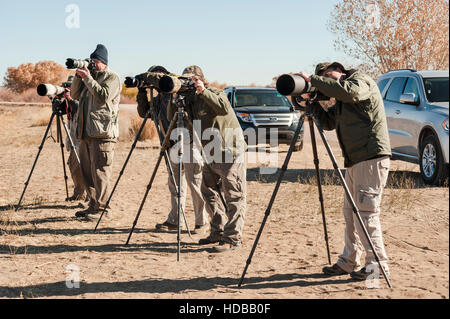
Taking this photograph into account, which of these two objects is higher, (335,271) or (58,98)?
(58,98)

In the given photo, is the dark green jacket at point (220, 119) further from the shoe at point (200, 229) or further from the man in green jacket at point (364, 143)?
the shoe at point (200, 229)

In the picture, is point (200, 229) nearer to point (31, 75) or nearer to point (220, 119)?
point (220, 119)

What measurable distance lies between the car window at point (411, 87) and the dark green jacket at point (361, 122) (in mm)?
5414

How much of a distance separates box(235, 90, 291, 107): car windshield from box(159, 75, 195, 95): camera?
346 inches

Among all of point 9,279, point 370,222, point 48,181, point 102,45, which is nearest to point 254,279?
point 370,222

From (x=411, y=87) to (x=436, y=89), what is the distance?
1.69 feet

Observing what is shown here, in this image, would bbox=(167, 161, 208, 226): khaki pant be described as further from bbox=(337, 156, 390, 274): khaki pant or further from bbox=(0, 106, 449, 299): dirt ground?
bbox=(337, 156, 390, 274): khaki pant

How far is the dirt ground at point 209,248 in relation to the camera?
190 inches

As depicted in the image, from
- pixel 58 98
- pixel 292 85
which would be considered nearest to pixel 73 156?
pixel 58 98

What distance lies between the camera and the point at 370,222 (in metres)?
4.71

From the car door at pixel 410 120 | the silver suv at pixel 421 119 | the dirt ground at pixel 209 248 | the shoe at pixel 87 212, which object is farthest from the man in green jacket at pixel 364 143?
the car door at pixel 410 120

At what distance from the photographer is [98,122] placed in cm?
723

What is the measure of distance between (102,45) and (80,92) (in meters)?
0.74

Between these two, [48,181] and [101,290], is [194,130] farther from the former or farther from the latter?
[48,181]
